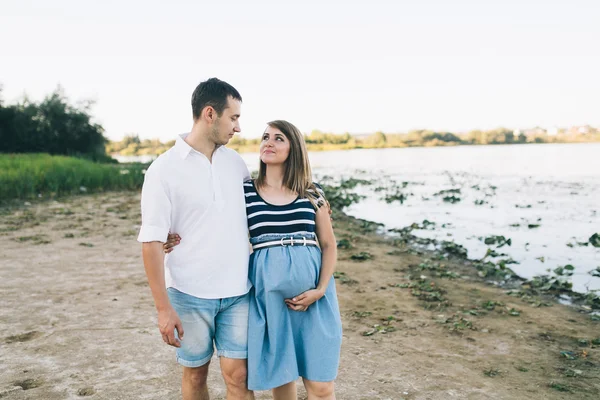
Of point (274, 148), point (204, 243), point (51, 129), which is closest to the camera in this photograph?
point (204, 243)

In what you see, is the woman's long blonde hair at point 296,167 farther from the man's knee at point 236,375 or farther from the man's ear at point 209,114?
the man's knee at point 236,375

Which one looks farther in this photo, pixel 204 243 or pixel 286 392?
pixel 286 392

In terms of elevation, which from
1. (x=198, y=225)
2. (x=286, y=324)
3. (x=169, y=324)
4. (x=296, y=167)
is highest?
(x=296, y=167)

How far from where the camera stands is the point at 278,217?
8.68ft

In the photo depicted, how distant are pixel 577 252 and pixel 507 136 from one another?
79877mm

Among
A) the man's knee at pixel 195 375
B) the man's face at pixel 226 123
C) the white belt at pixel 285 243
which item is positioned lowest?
the man's knee at pixel 195 375

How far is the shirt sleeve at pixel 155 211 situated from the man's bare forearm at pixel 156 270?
0.04 meters

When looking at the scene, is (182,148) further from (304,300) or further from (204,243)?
(304,300)

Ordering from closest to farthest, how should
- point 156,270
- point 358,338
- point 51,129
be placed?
1. point 156,270
2. point 358,338
3. point 51,129

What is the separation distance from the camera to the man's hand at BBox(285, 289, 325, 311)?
2.57m

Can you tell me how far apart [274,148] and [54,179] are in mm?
13782

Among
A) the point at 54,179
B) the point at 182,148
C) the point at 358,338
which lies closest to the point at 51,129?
the point at 54,179

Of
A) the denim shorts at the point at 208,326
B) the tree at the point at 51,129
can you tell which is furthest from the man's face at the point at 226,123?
the tree at the point at 51,129

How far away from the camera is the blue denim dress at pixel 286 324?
8.36 ft
